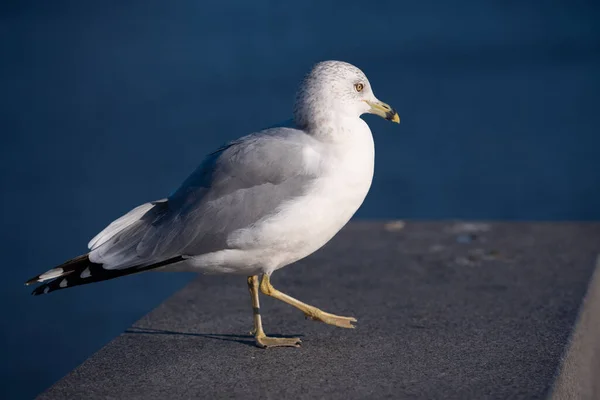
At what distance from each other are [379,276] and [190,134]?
739 centimetres

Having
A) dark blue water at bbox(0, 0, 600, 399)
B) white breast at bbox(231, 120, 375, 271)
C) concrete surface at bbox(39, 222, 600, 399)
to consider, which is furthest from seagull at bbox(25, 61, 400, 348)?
dark blue water at bbox(0, 0, 600, 399)

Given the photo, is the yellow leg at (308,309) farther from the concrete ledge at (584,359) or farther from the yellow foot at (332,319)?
the concrete ledge at (584,359)

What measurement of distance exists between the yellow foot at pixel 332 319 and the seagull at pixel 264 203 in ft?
0.61

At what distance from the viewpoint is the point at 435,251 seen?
518 centimetres

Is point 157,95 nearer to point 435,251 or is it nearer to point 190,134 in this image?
point 190,134

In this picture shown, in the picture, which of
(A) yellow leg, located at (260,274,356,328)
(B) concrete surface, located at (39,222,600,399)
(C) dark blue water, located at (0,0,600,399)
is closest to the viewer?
(B) concrete surface, located at (39,222,600,399)

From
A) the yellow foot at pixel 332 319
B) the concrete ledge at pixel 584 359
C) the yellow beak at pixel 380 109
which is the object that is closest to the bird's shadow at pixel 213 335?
the yellow foot at pixel 332 319

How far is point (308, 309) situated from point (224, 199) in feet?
1.93

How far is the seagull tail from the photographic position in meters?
3.47

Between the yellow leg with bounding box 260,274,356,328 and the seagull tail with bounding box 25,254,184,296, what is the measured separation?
383 mm

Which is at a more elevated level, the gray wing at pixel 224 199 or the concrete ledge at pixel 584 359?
the gray wing at pixel 224 199

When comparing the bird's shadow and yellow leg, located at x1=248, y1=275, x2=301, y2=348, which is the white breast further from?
the bird's shadow

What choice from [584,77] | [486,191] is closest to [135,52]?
[584,77]

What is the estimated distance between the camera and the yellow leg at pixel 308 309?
370 centimetres
